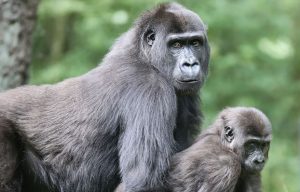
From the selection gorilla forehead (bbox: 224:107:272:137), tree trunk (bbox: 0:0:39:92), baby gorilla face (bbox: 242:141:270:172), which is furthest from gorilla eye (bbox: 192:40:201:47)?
tree trunk (bbox: 0:0:39:92)

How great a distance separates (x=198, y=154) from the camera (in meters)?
5.79

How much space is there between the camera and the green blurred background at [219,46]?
455 inches

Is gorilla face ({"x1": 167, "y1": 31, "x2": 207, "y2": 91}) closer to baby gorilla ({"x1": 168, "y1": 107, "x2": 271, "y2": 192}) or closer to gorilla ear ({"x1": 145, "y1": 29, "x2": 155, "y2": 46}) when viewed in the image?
gorilla ear ({"x1": 145, "y1": 29, "x2": 155, "y2": 46})

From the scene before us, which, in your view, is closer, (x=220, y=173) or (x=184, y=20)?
(x=220, y=173)

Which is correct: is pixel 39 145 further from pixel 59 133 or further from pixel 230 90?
pixel 230 90

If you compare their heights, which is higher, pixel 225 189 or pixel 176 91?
pixel 176 91

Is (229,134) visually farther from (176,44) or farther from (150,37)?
(150,37)

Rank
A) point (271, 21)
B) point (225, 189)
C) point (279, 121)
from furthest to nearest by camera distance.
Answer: point (279, 121) → point (271, 21) → point (225, 189)

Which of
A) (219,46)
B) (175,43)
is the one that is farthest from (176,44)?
(219,46)

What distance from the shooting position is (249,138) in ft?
19.6

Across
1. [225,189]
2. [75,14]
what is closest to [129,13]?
[75,14]

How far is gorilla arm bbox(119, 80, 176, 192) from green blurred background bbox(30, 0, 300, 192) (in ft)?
17.6

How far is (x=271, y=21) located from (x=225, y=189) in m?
7.43

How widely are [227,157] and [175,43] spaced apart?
115cm
